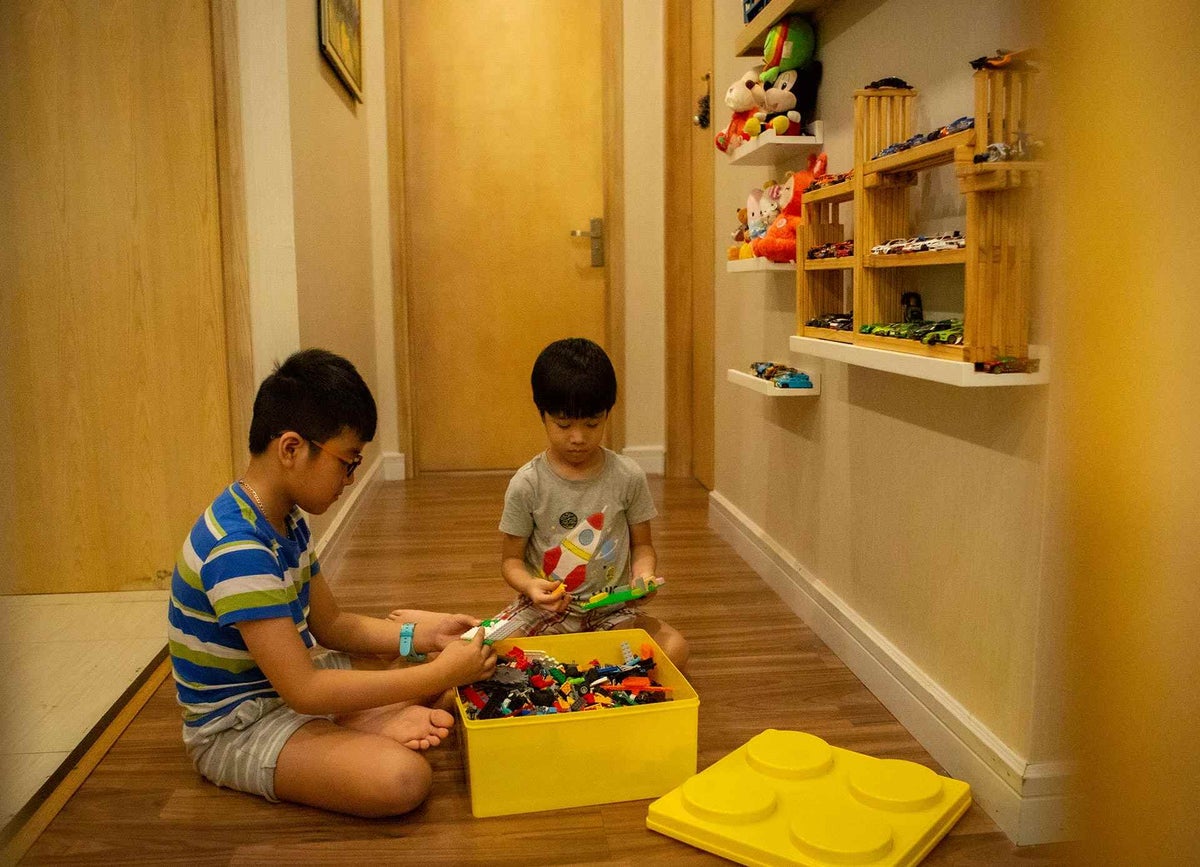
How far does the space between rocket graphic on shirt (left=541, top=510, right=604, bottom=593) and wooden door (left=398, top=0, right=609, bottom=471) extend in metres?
1.97

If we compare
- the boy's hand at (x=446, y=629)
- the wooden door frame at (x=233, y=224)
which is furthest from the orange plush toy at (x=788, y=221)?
the wooden door frame at (x=233, y=224)

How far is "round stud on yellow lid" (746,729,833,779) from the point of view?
1.30 metres

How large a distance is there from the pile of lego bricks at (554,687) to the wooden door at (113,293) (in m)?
0.93

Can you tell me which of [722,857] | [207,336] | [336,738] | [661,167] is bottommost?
[722,857]

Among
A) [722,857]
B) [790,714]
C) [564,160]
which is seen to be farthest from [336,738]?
[564,160]

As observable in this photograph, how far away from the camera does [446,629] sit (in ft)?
5.02

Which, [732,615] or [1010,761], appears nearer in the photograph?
[1010,761]

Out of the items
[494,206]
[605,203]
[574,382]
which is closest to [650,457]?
[605,203]

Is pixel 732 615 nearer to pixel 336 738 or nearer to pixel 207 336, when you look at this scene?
pixel 336 738

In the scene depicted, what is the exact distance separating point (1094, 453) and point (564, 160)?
3.49 meters

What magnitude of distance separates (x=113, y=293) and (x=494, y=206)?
173 centimetres

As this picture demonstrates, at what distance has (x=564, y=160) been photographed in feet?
11.6

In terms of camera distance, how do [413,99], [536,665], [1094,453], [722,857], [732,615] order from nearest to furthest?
[1094,453] → [722,857] → [536,665] → [732,615] → [413,99]

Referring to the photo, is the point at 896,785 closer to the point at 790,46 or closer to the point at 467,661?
the point at 467,661
